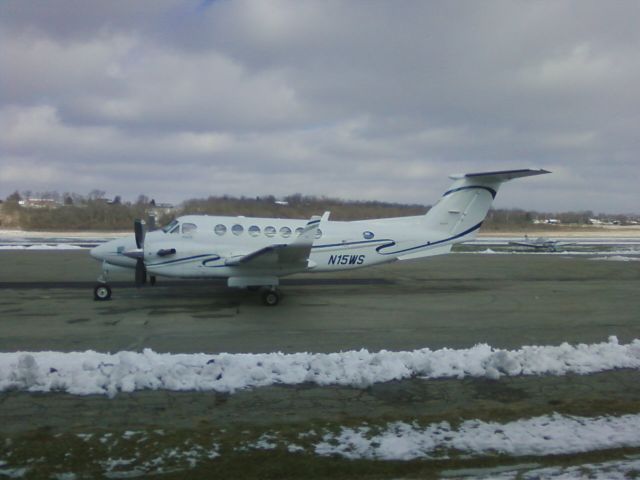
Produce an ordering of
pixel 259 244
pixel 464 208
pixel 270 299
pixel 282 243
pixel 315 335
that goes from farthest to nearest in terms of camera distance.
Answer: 1. pixel 464 208
2. pixel 259 244
3. pixel 282 243
4. pixel 270 299
5. pixel 315 335

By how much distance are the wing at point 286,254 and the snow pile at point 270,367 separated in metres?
5.19

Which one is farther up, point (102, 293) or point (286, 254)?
point (286, 254)

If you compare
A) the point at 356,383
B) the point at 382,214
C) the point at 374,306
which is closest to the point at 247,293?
the point at 374,306

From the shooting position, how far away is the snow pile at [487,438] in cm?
489

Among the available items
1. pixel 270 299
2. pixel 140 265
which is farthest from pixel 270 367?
pixel 140 265

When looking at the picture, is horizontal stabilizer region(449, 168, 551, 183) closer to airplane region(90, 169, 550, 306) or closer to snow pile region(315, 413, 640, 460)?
airplane region(90, 169, 550, 306)

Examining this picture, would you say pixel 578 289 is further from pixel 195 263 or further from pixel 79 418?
pixel 79 418

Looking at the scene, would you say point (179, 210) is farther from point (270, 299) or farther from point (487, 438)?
point (487, 438)

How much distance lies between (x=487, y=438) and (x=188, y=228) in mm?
11179

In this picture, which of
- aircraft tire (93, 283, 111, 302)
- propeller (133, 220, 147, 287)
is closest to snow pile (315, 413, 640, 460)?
propeller (133, 220, 147, 287)

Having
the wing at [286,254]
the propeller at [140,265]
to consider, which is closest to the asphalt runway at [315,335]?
the propeller at [140,265]

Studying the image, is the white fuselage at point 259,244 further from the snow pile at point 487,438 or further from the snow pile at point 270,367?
the snow pile at point 487,438

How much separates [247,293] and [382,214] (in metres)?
12.3

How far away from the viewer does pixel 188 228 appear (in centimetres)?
1472
